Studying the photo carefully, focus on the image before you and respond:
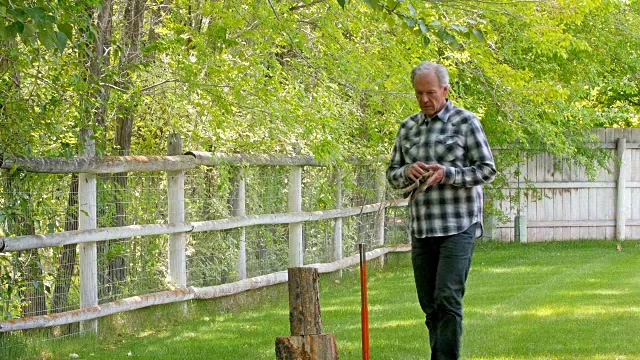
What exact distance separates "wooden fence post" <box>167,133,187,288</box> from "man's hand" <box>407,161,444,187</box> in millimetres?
4783

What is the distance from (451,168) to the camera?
20.7ft

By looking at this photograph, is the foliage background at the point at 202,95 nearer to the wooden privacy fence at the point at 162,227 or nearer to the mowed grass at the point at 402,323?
the wooden privacy fence at the point at 162,227

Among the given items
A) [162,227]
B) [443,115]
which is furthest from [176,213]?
[443,115]

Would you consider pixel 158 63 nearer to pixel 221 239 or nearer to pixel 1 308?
pixel 221 239

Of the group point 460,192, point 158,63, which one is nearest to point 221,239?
point 158,63

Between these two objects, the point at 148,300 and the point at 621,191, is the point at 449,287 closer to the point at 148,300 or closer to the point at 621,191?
the point at 148,300

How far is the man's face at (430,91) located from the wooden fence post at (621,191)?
1524 centimetres

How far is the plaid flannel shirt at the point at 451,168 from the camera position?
637 centimetres

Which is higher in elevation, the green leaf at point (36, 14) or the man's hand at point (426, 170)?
the green leaf at point (36, 14)

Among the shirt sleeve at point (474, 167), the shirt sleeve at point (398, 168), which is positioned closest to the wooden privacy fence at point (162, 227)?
the shirt sleeve at point (398, 168)

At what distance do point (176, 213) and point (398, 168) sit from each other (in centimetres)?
446

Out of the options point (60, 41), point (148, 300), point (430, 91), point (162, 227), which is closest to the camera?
point (60, 41)

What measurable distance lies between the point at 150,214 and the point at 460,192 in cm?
481

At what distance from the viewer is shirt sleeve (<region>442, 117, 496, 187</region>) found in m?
6.29
